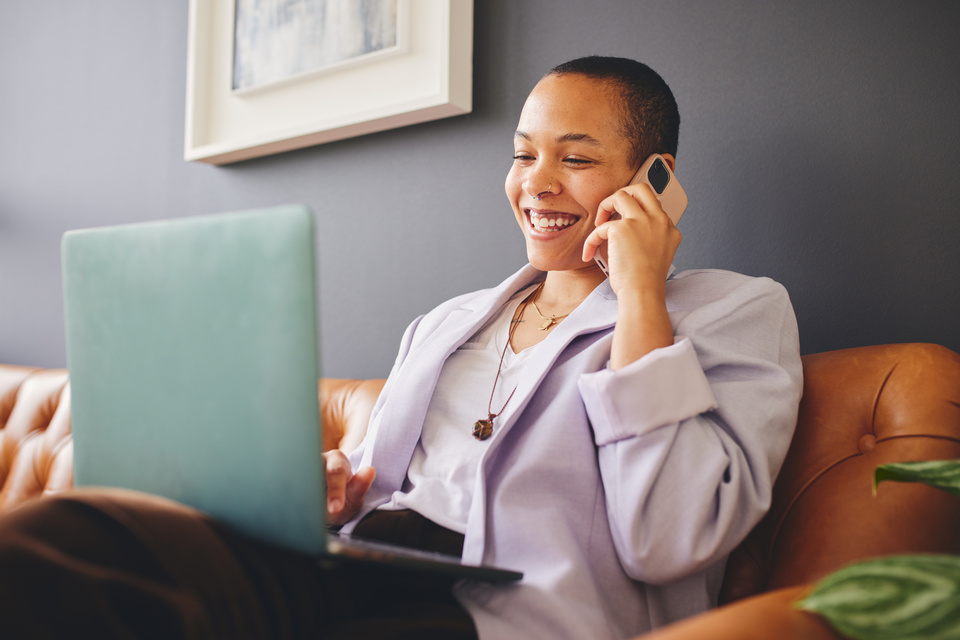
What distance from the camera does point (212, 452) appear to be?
0.62 metres

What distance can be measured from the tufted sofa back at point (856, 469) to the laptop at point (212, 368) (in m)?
0.29

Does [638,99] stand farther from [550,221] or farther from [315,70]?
[315,70]

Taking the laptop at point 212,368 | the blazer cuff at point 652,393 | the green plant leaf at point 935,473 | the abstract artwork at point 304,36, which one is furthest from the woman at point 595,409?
the abstract artwork at point 304,36

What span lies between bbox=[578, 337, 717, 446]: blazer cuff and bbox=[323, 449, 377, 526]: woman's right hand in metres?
0.40

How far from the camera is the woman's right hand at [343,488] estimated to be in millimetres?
981

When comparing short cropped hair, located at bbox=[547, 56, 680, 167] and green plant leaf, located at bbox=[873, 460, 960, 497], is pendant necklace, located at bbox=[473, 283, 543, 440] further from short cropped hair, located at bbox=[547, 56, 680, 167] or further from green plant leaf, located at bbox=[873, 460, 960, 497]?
green plant leaf, located at bbox=[873, 460, 960, 497]

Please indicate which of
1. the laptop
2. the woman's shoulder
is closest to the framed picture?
the woman's shoulder

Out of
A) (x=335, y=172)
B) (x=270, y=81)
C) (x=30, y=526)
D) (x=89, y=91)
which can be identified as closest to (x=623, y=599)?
(x=30, y=526)

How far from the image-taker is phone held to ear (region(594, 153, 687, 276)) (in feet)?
3.60

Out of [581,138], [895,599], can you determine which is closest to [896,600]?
[895,599]

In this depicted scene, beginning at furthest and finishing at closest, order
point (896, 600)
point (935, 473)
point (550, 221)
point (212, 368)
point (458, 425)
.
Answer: point (550, 221), point (458, 425), point (212, 368), point (935, 473), point (896, 600)

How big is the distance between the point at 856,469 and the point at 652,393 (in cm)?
29

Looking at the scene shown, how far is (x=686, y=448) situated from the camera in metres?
0.82

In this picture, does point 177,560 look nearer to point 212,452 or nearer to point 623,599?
point 212,452
